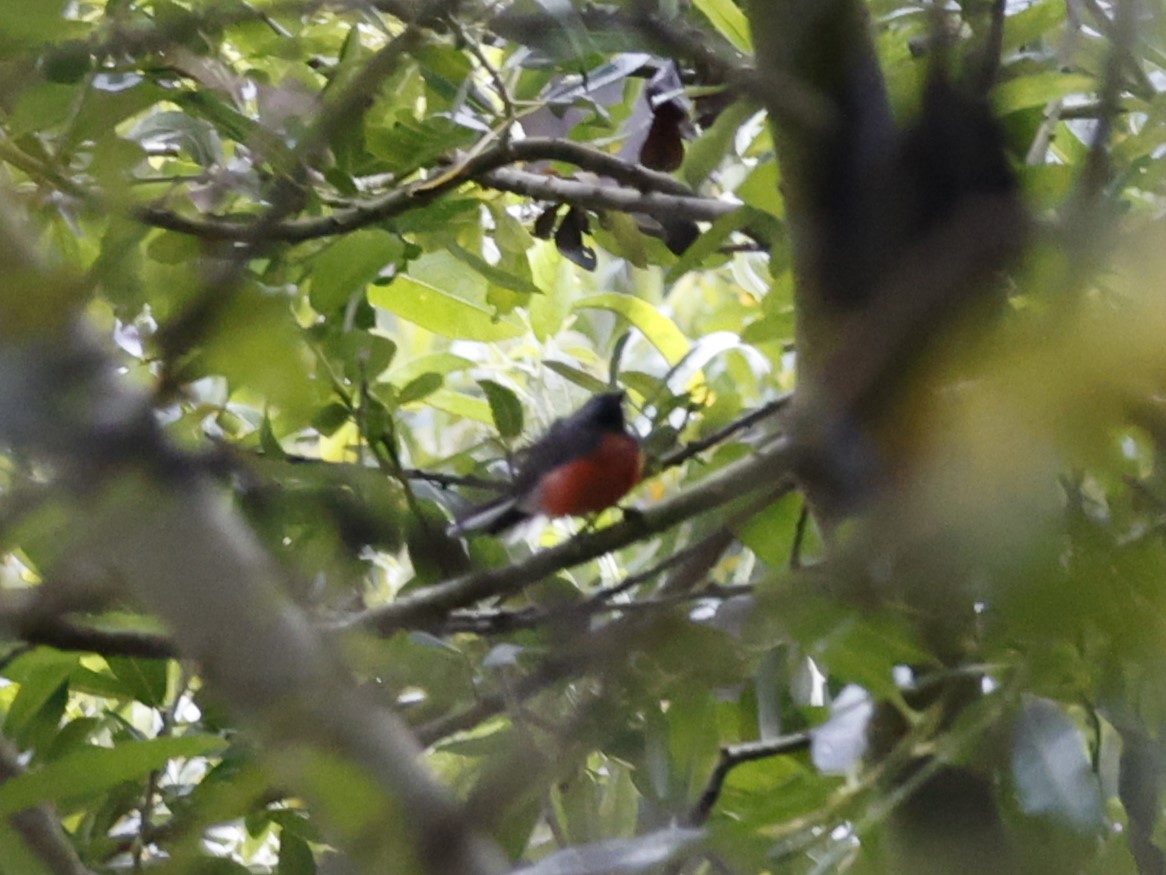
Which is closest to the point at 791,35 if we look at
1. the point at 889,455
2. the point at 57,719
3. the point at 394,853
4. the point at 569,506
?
the point at 889,455

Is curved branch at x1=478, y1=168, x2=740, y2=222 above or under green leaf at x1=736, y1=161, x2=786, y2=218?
under

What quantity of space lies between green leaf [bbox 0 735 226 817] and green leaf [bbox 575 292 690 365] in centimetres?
94

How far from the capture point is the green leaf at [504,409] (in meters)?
1.12

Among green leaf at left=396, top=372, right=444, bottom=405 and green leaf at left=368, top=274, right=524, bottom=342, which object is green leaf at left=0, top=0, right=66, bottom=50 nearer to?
green leaf at left=396, top=372, right=444, bottom=405

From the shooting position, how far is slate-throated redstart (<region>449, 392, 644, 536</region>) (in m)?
1.34

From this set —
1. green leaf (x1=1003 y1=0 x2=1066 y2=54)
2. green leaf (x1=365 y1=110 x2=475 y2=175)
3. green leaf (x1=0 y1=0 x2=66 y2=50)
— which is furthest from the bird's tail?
green leaf (x1=0 y1=0 x2=66 y2=50)

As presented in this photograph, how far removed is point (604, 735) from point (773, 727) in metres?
0.51

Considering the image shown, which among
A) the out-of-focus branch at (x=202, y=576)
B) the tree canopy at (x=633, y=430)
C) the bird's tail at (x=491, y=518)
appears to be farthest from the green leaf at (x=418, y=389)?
the out-of-focus branch at (x=202, y=576)

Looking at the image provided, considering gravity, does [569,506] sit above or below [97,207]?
below

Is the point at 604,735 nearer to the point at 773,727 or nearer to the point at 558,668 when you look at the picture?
the point at 558,668

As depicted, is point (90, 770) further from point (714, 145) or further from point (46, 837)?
point (714, 145)

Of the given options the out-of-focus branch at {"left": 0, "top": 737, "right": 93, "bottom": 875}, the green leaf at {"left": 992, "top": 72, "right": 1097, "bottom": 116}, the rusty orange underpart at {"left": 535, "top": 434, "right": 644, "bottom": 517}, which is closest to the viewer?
the out-of-focus branch at {"left": 0, "top": 737, "right": 93, "bottom": 875}

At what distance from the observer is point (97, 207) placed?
0.43 m

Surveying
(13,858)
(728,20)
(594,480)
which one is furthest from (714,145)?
(13,858)
